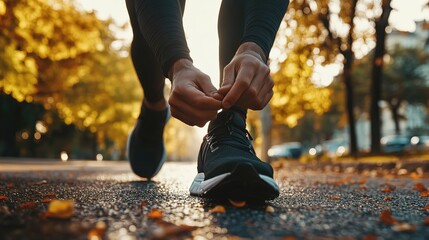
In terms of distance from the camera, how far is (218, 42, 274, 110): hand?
1508mm

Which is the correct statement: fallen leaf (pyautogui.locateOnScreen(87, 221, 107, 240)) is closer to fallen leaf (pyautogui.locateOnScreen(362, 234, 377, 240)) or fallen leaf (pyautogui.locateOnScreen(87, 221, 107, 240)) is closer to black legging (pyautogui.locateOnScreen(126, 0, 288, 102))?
fallen leaf (pyautogui.locateOnScreen(362, 234, 377, 240))

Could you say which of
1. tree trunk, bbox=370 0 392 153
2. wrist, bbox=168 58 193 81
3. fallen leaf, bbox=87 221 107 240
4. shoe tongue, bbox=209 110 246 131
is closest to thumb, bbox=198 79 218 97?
wrist, bbox=168 58 193 81

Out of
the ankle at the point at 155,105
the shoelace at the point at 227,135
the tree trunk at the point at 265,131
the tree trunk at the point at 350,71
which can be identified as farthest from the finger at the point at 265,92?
the tree trunk at the point at 350,71

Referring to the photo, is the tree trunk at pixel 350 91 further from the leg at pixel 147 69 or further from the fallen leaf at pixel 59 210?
the fallen leaf at pixel 59 210

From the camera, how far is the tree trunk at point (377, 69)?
12.2 meters

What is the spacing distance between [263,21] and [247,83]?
426 millimetres

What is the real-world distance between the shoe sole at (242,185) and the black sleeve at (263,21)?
559mm

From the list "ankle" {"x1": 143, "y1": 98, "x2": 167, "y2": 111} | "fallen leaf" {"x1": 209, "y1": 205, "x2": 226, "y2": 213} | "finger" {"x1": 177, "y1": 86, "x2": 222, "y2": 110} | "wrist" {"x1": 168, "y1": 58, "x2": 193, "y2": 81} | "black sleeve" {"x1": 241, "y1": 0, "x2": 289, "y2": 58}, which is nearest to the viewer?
"fallen leaf" {"x1": 209, "y1": 205, "x2": 226, "y2": 213}

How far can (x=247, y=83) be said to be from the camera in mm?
1501

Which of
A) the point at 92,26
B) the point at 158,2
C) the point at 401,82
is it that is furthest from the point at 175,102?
the point at 401,82

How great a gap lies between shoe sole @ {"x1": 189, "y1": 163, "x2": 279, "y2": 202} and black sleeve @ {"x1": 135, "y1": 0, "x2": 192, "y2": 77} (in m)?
0.48

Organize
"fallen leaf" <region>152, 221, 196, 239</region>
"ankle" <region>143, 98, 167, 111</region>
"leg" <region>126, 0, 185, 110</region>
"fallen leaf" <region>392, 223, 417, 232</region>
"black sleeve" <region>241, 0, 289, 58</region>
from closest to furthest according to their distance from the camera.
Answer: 1. "fallen leaf" <region>152, 221, 196, 239</region>
2. "fallen leaf" <region>392, 223, 417, 232</region>
3. "black sleeve" <region>241, 0, 289, 58</region>
4. "leg" <region>126, 0, 185, 110</region>
5. "ankle" <region>143, 98, 167, 111</region>

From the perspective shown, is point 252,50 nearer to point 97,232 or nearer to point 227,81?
point 227,81

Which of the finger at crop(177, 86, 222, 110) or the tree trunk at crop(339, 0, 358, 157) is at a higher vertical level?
the tree trunk at crop(339, 0, 358, 157)
